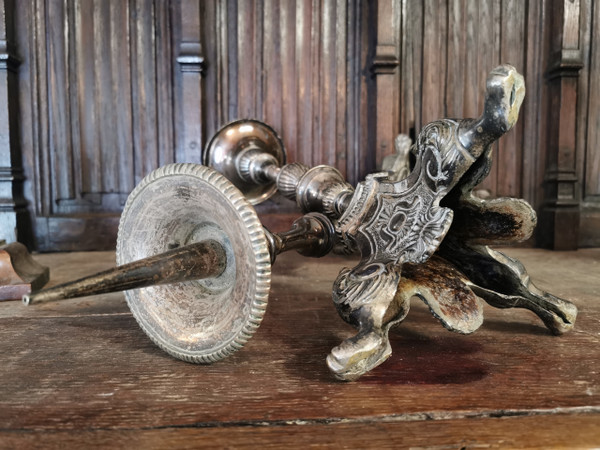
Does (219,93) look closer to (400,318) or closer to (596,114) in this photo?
(400,318)

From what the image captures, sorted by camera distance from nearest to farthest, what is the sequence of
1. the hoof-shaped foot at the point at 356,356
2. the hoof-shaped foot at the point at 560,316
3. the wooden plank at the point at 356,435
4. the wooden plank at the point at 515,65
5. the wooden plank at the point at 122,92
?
1. the wooden plank at the point at 356,435
2. the hoof-shaped foot at the point at 356,356
3. the hoof-shaped foot at the point at 560,316
4. the wooden plank at the point at 122,92
5. the wooden plank at the point at 515,65

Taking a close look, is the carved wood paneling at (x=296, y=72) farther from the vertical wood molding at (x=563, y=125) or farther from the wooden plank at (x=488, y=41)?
the vertical wood molding at (x=563, y=125)

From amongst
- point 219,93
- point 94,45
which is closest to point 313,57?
point 219,93

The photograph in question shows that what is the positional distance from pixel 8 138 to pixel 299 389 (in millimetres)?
1479

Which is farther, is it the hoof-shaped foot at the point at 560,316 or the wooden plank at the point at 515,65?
the wooden plank at the point at 515,65

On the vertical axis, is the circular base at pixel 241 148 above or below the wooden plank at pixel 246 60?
below

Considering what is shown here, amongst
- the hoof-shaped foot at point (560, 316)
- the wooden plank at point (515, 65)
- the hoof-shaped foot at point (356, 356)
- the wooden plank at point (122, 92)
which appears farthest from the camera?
the wooden plank at point (515, 65)

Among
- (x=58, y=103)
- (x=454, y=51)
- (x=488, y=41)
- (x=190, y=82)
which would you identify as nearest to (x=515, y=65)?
(x=488, y=41)

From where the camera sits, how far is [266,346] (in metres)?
0.68

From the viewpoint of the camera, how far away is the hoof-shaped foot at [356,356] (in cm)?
54

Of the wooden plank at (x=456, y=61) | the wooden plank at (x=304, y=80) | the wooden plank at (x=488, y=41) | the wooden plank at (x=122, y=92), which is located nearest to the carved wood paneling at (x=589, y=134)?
the wooden plank at (x=488, y=41)

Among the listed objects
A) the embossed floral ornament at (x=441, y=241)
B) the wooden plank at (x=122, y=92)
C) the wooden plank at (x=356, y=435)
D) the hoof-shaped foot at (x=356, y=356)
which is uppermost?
the wooden plank at (x=122, y=92)

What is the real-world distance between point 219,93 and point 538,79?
1239 millimetres

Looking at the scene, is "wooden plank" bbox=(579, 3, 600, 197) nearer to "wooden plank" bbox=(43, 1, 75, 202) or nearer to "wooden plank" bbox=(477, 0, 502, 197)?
"wooden plank" bbox=(477, 0, 502, 197)
